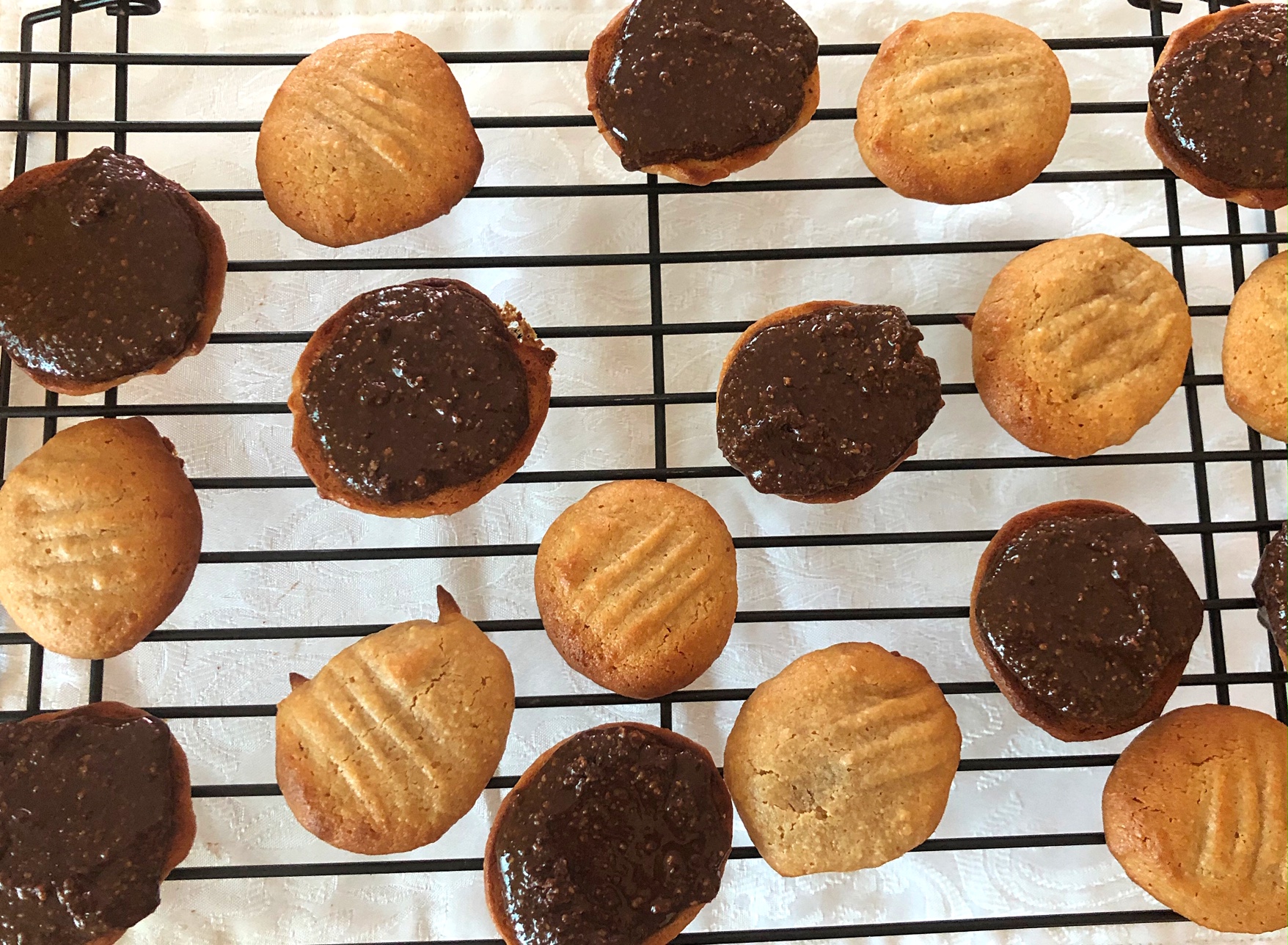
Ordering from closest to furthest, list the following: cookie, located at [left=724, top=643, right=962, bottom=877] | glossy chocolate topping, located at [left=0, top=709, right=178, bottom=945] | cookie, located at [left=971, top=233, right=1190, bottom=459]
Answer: glossy chocolate topping, located at [left=0, top=709, right=178, bottom=945] → cookie, located at [left=724, top=643, right=962, bottom=877] → cookie, located at [left=971, top=233, right=1190, bottom=459]

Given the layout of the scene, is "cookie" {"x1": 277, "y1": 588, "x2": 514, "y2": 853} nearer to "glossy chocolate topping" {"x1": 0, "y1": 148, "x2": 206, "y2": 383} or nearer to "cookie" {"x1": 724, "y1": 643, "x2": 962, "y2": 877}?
"cookie" {"x1": 724, "y1": 643, "x2": 962, "y2": 877}

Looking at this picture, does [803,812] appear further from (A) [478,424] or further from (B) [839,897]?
(A) [478,424]

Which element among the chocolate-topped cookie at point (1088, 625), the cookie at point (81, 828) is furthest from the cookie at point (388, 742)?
the chocolate-topped cookie at point (1088, 625)

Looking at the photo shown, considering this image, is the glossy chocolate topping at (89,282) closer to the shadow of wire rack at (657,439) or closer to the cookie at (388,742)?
the shadow of wire rack at (657,439)

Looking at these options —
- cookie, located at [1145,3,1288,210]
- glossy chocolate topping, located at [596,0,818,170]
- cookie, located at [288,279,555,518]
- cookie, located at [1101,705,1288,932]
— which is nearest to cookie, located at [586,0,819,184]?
glossy chocolate topping, located at [596,0,818,170]

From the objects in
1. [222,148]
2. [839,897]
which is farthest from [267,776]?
[222,148]

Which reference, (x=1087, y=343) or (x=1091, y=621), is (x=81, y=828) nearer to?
(x=1091, y=621)
